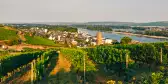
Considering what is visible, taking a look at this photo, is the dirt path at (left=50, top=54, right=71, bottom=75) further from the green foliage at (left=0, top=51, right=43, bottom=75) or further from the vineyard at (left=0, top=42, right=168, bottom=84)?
the green foliage at (left=0, top=51, right=43, bottom=75)

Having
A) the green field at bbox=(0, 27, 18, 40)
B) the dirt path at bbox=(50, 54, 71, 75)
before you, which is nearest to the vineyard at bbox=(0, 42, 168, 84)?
the dirt path at bbox=(50, 54, 71, 75)

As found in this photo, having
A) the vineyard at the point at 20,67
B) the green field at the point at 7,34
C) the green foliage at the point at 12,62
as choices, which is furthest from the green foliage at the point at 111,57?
the green field at the point at 7,34

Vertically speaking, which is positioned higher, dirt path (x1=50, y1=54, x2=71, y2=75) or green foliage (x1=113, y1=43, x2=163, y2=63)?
green foliage (x1=113, y1=43, x2=163, y2=63)

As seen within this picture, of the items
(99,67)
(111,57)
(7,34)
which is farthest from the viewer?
(7,34)

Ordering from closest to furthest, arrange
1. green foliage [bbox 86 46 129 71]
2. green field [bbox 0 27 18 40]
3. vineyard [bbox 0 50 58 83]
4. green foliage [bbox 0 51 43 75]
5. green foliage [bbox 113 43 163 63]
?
vineyard [bbox 0 50 58 83] → green foliage [bbox 86 46 129 71] → green foliage [bbox 0 51 43 75] → green foliage [bbox 113 43 163 63] → green field [bbox 0 27 18 40]

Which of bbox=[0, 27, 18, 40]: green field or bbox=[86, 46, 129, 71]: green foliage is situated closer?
bbox=[86, 46, 129, 71]: green foliage

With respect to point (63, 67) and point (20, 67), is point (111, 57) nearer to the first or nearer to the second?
point (63, 67)

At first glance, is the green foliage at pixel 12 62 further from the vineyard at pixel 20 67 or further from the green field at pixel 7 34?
the green field at pixel 7 34

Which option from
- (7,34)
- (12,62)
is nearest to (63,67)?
(12,62)
